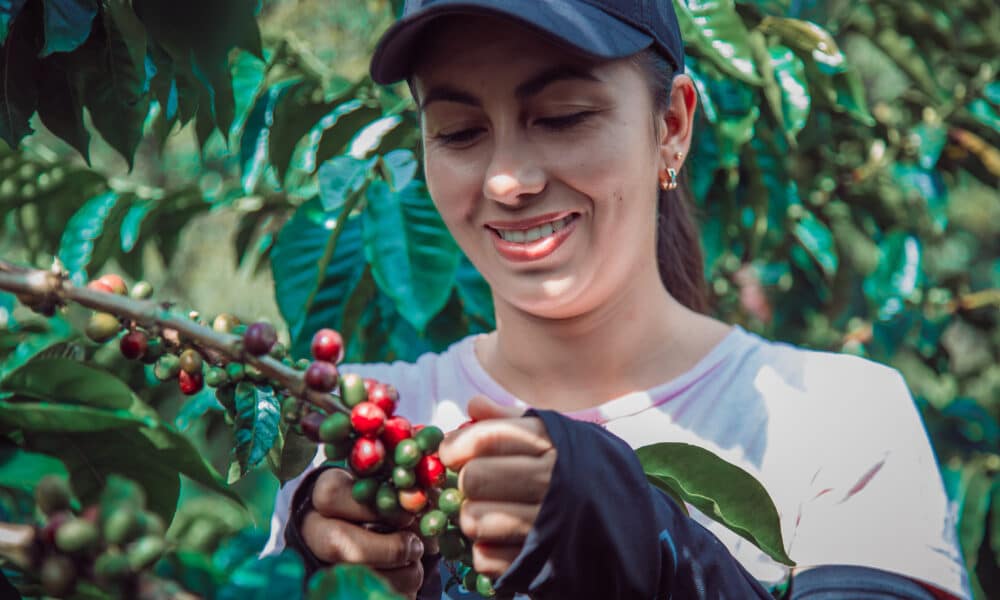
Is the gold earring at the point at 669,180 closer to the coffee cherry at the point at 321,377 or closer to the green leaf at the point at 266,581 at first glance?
the coffee cherry at the point at 321,377

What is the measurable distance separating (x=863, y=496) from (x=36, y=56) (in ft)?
3.46

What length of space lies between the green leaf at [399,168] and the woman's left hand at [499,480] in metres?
0.96

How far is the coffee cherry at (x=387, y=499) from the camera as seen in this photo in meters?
0.77

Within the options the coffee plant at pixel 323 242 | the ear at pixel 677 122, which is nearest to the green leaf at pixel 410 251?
the coffee plant at pixel 323 242

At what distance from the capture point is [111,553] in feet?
1.82

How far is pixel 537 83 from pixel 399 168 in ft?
1.92

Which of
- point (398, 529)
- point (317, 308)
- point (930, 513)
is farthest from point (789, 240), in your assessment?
point (398, 529)

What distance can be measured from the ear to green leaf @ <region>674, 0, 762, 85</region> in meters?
0.34

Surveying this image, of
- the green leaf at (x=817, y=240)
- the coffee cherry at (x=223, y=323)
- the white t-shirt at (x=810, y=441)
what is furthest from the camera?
the green leaf at (x=817, y=240)

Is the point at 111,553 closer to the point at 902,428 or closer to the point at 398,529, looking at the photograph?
the point at 398,529

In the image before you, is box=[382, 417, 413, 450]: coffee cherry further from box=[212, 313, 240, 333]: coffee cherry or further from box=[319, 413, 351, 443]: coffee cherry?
box=[212, 313, 240, 333]: coffee cherry

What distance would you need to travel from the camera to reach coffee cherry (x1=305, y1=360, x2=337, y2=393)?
0.73m

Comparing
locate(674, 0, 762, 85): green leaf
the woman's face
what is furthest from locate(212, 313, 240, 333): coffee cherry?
locate(674, 0, 762, 85): green leaf

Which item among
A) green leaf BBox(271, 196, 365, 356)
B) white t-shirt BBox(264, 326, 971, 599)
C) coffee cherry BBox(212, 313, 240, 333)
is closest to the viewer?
coffee cherry BBox(212, 313, 240, 333)
